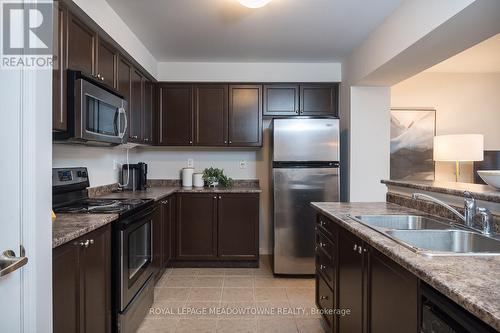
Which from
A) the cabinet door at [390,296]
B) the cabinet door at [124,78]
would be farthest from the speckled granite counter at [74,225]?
the cabinet door at [390,296]

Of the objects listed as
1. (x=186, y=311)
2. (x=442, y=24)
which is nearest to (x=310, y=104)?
(x=442, y=24)

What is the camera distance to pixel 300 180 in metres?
3.33

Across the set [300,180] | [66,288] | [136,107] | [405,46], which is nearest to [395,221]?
[405,46]

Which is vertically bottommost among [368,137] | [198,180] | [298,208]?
[298,208]

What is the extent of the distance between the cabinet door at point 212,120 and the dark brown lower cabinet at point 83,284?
6.72ft

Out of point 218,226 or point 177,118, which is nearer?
point 218,226

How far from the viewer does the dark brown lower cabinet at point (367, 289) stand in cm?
112

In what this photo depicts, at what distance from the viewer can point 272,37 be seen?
3070 millimetres

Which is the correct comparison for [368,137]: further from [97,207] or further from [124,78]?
[97,207]

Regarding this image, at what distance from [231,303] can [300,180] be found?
1441 mm

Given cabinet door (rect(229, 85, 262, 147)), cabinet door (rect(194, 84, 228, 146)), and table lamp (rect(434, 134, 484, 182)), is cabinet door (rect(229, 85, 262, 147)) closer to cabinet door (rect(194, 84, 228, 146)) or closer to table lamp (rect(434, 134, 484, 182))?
cabinet door (rect(194, 84, 228, 146))

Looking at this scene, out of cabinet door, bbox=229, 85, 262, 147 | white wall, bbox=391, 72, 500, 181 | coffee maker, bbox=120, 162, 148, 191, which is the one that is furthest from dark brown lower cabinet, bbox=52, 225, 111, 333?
white wall, bbox=391, 72, 500, 181

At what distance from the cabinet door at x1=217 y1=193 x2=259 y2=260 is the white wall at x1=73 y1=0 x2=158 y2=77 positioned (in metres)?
1.75

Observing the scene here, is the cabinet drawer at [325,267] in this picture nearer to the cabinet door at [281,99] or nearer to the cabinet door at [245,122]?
the cabinet door at [245,122]
